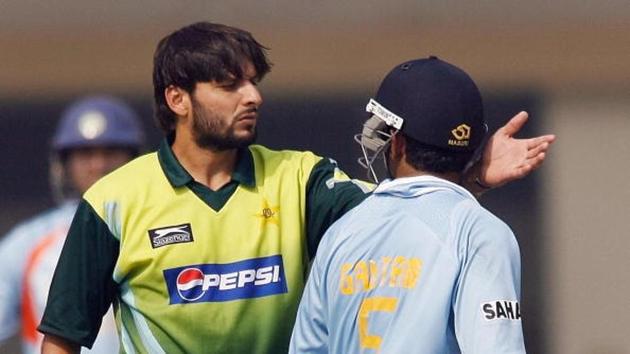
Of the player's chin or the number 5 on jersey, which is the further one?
the player's chin

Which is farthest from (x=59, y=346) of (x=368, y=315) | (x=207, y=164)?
(x=368, y=315)

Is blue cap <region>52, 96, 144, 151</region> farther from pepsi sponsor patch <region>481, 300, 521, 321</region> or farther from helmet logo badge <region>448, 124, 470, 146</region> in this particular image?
pepsi sponsor patch <region>481, 300, 521, 321</region>

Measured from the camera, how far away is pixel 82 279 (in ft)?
16.4

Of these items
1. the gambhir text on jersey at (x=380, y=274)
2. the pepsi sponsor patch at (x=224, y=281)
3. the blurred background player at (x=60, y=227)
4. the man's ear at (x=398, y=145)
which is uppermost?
the man's ear at (x=398, y=145)

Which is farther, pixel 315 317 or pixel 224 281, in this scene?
pixel 224 281

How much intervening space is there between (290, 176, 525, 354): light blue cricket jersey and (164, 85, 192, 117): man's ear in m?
0.64

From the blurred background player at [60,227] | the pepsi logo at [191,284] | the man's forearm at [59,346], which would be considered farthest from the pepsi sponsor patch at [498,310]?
the blurred background player at [60,227]

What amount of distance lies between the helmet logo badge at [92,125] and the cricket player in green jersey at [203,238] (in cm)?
172

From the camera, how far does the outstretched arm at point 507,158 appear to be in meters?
4.65

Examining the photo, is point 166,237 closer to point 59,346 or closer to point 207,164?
point 207,164

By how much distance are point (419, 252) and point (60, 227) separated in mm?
2592

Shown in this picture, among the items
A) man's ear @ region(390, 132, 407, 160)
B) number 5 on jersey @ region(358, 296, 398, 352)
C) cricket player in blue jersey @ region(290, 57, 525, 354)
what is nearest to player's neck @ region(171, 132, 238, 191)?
cricket player in blue jersey @ region(290, 57, 525, 354)

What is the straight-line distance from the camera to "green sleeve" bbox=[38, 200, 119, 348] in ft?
16.3

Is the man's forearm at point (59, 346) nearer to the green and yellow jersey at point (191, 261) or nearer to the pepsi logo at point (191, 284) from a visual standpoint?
the green and yellow jersey at point (191, 261)
